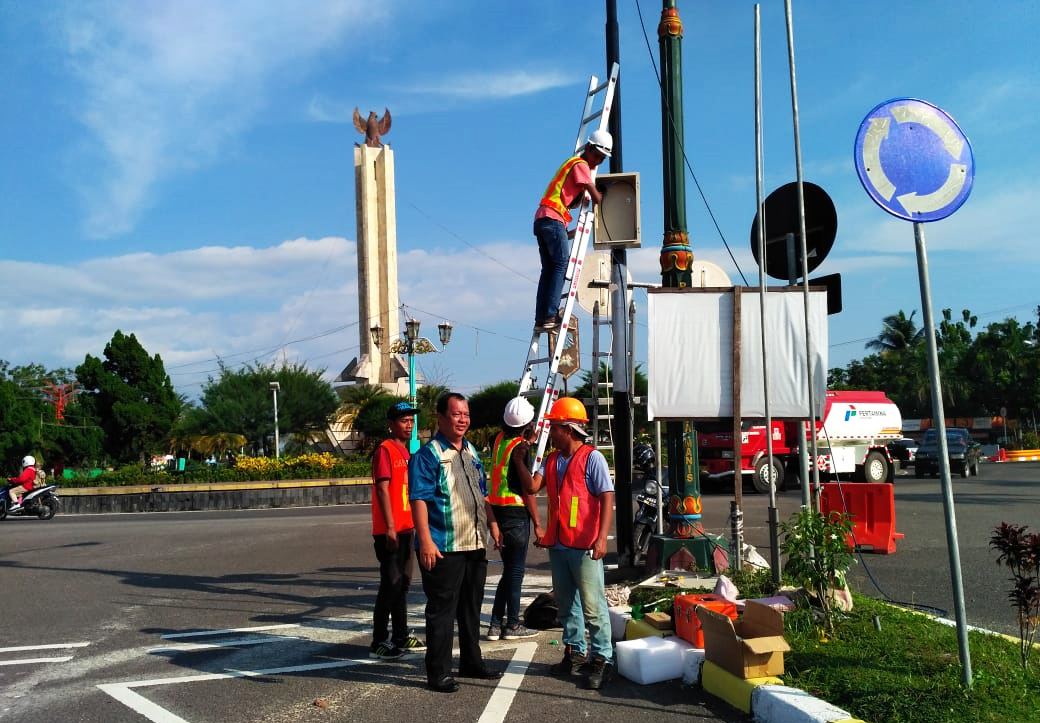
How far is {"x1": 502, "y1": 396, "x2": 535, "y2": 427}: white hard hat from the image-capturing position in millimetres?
6375

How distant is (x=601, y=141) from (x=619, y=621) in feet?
14.2

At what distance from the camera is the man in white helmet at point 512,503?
253 inches

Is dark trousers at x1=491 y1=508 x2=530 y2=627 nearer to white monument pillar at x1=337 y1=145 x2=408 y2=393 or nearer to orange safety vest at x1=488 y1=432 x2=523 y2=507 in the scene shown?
orange safety vest at x1=488 y1=432 x2=523 y2=507

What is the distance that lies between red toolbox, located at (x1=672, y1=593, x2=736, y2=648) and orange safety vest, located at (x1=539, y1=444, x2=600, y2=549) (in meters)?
0.85

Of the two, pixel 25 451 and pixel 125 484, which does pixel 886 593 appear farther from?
pixel 25 451

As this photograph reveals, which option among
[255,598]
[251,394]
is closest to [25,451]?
[251,394]

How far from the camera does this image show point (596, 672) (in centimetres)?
531

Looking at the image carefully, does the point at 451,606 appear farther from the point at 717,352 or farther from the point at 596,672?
the point at 717,352

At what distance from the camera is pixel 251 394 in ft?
133

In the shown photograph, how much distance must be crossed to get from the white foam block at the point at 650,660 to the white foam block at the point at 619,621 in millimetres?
784

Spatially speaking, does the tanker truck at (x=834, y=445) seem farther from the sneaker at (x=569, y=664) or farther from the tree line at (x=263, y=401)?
the sneaker at (x=569, y=664)

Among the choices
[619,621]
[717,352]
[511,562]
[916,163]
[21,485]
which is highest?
[916,163]

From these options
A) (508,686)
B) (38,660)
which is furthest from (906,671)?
(38,660)

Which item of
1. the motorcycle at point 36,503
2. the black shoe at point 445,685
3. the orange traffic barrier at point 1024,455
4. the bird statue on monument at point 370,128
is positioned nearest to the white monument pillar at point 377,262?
the bird statue on monument at point 370,128
